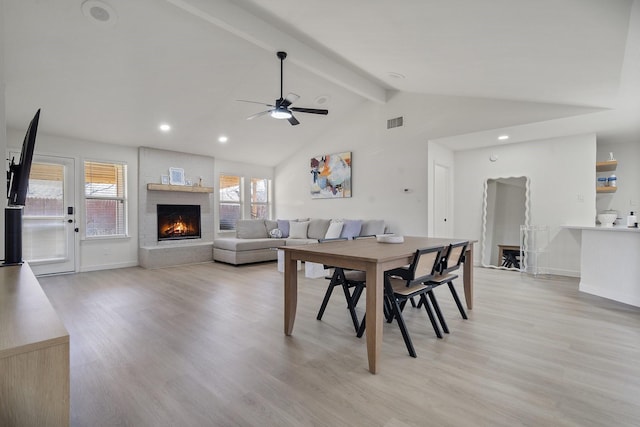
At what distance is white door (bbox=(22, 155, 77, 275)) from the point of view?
5.05 meters

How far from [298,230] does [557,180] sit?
16.3ft

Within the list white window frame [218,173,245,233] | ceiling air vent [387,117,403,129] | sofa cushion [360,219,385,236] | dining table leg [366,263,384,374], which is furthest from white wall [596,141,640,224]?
white window frame [218,173,245,233]

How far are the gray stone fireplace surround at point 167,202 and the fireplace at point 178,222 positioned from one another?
0.29 ft

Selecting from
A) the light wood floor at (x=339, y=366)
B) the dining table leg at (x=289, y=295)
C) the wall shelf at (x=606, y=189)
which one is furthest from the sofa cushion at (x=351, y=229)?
the wall shelf at (x=606, y=189)

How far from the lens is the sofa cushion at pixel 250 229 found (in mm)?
6949

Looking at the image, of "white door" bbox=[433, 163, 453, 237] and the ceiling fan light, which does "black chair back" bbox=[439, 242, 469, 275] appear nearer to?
the ceiling fan light

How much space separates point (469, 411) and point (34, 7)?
4987mm

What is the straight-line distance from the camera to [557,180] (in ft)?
17.2

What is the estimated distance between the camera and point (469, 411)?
166 centimetres

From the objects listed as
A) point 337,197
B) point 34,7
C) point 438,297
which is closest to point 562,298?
point 438,297

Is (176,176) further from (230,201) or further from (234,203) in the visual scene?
(234,203)

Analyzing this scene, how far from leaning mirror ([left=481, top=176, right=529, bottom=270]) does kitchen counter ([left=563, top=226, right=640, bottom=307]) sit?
1540mm

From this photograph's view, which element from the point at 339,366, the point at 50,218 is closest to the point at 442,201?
the point at 339,366

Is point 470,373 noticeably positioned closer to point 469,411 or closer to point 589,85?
point 469,411
